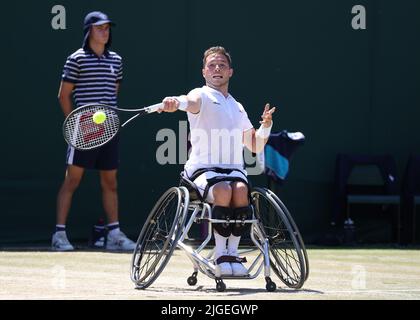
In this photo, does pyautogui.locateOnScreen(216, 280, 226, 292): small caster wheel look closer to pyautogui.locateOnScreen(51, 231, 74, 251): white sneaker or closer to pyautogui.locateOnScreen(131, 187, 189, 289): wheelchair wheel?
pyautogui.locateOnScreen(131, 187, 189, 289): wheelchair wheel

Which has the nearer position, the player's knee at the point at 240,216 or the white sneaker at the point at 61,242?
the player's knee at the point at 240,216

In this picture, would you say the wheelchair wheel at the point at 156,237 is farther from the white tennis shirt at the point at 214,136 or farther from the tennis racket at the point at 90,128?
the tennis racket at the point at 90,128

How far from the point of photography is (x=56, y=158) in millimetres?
10656

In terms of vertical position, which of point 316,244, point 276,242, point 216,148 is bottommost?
point 316,244


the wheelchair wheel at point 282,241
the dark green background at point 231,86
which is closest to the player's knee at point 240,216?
the wheelchair wheel at point 282,241

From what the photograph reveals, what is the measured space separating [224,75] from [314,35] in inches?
166

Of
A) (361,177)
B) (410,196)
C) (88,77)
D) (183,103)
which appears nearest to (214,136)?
(183,103)

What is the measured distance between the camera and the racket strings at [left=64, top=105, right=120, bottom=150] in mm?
7137

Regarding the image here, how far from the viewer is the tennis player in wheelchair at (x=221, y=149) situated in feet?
22.3

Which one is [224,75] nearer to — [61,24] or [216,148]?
[216,148]

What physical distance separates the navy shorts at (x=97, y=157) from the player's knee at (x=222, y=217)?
3.09 meters

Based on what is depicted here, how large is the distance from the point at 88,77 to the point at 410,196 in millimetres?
3285

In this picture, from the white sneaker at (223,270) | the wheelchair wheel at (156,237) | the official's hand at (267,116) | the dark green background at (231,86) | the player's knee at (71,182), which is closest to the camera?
the wheelchair wheel at (156,237)
